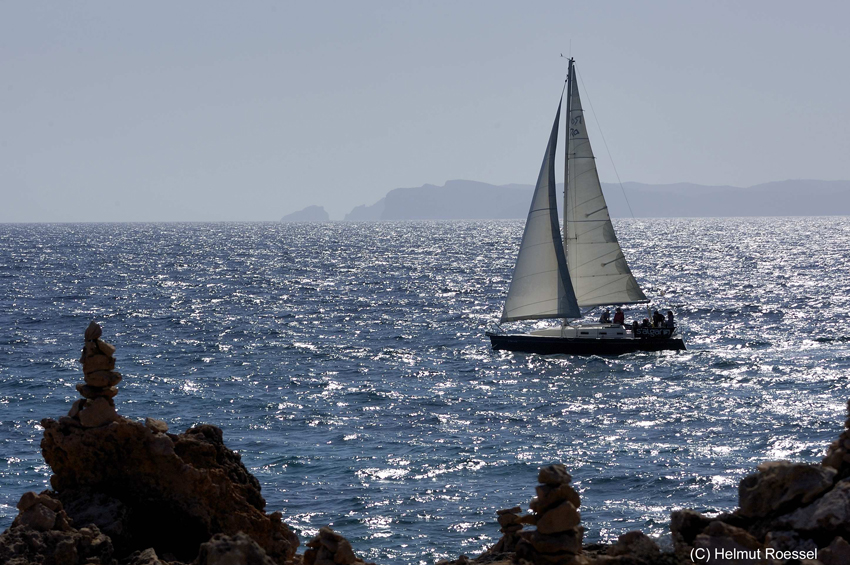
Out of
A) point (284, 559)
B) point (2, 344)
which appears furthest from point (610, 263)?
point (284, 559)

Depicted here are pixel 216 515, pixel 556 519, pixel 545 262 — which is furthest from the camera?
pixel 545 262

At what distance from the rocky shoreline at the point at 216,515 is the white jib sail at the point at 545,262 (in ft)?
118

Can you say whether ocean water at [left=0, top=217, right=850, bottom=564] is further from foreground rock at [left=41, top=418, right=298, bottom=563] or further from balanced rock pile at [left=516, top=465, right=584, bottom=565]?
balanced rock pile at [left=516, top=465, right=584, bottom=565]

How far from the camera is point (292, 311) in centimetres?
7150

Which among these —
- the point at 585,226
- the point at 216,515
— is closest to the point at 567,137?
the point at 585,226

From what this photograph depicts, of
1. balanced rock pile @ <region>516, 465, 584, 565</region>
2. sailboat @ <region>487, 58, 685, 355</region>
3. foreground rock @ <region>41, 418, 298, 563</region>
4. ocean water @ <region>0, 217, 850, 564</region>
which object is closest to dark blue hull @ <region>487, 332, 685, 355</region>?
sailboat @ <region>487, 58, 685, 355</region>

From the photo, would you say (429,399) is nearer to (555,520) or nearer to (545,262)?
(545,262)

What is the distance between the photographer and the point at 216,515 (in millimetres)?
12547

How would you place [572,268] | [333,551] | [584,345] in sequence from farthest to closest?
[572,268]
[584,345]
[333,551]

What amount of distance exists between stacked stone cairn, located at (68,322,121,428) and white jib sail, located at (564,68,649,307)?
40.9 metres

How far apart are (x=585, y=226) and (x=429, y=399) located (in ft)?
60.8

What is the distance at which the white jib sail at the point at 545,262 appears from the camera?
163ft

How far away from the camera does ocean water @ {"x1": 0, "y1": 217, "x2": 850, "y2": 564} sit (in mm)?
24047

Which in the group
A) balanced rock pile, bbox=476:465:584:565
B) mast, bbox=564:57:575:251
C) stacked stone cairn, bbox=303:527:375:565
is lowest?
stacked stone cairn, bbox=303:527:375:565
